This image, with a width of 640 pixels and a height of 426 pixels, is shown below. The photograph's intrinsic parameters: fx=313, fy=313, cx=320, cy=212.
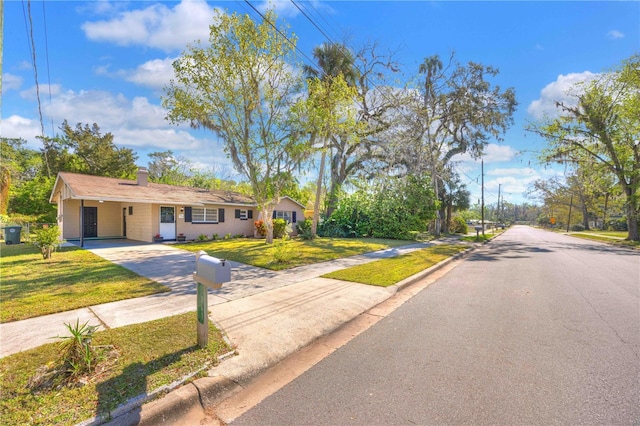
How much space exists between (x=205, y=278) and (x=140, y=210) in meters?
16.9

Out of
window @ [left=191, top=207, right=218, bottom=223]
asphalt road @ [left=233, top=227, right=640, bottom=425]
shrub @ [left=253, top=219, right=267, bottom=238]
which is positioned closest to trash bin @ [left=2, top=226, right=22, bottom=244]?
window @ [left=191, top=207, right=218, bottom=223]

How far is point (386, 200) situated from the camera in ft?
75.5

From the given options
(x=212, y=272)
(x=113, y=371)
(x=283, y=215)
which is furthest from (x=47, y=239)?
(x=283, y=215)

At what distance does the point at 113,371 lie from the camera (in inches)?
122

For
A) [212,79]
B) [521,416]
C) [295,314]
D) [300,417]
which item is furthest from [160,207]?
[521,416]

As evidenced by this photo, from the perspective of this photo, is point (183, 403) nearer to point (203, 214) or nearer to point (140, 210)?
point (140, 210)

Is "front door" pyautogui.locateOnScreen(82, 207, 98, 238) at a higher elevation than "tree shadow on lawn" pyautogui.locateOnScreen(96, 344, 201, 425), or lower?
higher

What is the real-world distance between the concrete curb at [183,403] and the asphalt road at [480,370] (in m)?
0.41

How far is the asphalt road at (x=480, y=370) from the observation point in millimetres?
2693

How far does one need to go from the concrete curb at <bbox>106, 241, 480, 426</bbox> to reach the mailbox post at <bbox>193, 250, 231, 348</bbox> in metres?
0.68

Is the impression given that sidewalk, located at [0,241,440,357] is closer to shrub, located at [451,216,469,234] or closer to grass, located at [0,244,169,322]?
grass, located at [0,244,169,322]

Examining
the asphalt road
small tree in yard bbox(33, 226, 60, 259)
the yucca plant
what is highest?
small tree in yard bbox(33, 226, 60, 259)

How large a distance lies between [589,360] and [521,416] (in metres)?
1.75

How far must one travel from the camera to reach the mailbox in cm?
337
